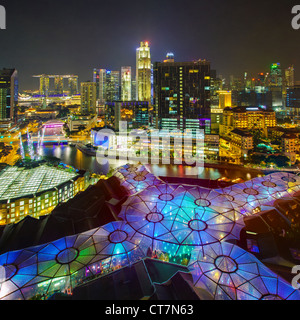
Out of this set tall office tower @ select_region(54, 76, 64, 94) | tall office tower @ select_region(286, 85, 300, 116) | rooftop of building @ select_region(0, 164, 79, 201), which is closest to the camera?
rooftop of building @ select_region(0, 164, 79, 201)

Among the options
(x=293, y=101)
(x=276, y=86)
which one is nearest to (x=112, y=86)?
(x=276, y=86)

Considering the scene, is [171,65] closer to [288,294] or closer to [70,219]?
[70,219]

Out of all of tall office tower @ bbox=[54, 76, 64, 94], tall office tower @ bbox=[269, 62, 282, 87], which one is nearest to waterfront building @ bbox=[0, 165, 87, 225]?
tall office tower @ bbox=[269, 62, 282, 87]

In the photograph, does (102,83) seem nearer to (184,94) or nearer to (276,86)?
(184,94)

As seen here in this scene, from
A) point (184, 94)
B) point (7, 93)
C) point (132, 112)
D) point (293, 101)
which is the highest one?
point (293, 101)

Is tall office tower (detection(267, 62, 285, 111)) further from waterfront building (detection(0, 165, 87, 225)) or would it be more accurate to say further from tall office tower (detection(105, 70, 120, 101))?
waterfront building (detection(0, 165, 87, 225))

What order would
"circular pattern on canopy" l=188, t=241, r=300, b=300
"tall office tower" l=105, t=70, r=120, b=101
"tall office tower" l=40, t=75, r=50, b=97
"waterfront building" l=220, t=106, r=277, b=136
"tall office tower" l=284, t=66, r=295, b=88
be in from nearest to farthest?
"circular pattern on canopy" l=188, t=241, r=300, b=300 → "waterfront building" l=220, t=106, r=277, b=136 → "tall office tower" l=284, t=66, r=295, b=88 → "tall office tower" l=105, t=70, r=120, b=101 → "tall office tower" l=40, t=75, r=50, b=97

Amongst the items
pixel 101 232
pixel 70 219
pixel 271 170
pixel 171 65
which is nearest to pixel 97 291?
pixel 101 232
